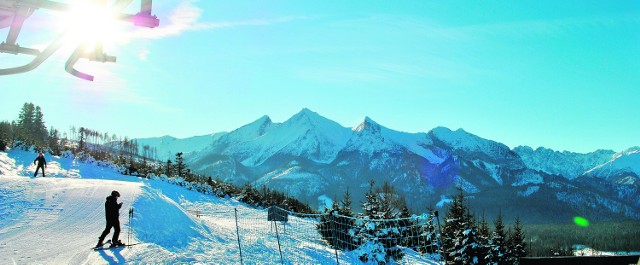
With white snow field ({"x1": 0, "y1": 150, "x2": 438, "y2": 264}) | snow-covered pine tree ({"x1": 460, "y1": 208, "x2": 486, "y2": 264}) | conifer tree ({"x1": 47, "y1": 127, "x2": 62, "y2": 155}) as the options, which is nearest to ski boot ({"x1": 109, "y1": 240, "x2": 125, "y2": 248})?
white snow field ({"x1": 0, "y1": 150, "x2": 438, "y2": 264})

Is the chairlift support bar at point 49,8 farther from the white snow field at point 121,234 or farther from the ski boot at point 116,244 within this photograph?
the ski boot at point 116,244

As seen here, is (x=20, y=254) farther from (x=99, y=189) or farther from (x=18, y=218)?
(x=99, y=189)

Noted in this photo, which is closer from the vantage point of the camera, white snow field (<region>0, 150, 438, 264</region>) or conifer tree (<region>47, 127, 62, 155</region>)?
white snow field (<region>0, 150, 438, 264</region>)

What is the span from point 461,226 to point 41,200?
25889 millimetres

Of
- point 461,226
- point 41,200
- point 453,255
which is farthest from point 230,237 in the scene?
point 461,226

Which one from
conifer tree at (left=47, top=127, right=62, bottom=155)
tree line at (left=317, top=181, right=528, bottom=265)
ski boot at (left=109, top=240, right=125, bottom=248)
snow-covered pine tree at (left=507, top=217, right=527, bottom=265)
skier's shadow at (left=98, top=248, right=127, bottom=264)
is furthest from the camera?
conifer tree at (left=47, top=127, right=62, bottom=155)

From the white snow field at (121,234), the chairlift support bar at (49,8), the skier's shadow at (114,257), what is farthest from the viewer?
the white snow field at (121,234)

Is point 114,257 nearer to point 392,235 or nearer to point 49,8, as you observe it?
point 49,8

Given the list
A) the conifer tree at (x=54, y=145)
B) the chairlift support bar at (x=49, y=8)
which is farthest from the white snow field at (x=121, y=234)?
the conifer tree at (x=54, y=145)

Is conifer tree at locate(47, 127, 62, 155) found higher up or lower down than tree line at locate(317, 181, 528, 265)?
higher up

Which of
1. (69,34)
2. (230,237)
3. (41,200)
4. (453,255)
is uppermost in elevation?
(69,34)

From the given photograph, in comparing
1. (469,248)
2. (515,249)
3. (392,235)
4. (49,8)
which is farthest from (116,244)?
(515,249)

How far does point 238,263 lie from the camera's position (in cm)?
1570

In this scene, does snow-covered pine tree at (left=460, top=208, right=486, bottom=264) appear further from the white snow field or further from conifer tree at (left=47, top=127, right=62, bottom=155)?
conifer tree at (left=47, top=127, right=62, bottom=155)
